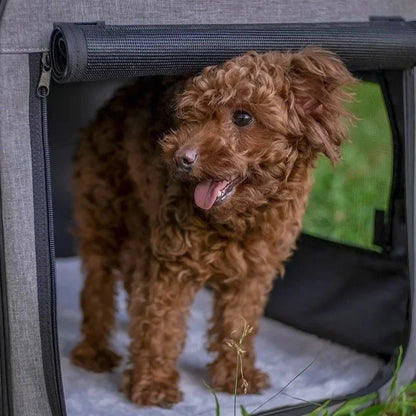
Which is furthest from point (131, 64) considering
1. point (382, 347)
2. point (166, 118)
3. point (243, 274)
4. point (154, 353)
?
point (382, 347)

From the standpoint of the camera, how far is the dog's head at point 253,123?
8.09 ft

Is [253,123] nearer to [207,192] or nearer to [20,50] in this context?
[207,192]

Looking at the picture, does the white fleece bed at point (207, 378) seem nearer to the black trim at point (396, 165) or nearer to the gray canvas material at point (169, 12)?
the black trim at point (396, 165)

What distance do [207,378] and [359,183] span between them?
1.46 meters

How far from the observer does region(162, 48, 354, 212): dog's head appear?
97.1 inches

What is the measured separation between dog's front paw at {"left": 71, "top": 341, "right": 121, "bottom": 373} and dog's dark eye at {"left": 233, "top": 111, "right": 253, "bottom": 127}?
1.32 metres

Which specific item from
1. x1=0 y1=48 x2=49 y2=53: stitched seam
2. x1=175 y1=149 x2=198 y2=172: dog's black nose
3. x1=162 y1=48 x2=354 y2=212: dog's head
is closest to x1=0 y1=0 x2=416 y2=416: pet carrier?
x1=0 y1=48 x2=49 y2=53: stitched seam

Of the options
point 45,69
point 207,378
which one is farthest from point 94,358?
point 45,69

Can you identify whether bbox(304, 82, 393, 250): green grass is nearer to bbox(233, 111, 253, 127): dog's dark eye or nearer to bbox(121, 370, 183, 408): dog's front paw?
bbox(233, 111, 253, 127): dog's dark eye

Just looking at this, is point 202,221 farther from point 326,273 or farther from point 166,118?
point 326,273

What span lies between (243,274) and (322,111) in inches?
26.8

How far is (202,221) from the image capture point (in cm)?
281

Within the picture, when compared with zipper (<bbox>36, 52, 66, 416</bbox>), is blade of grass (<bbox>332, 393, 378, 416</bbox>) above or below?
below

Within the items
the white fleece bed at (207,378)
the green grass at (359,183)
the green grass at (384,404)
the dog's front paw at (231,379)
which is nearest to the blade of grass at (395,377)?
the green grass at (384,404)
